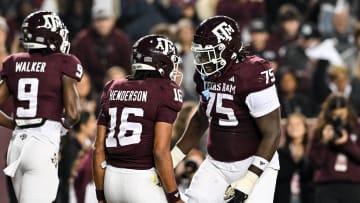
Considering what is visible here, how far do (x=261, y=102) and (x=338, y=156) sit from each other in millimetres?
3025

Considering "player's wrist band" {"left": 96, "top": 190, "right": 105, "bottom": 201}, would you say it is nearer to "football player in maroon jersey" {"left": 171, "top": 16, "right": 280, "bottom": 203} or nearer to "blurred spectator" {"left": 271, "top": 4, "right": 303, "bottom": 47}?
"football player in maroon jersey" {"left": 171, "top": 16, "right": 280, "bottom": 203}

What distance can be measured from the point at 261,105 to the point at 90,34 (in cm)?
624

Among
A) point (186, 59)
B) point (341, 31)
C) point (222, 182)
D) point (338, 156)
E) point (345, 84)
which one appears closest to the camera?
point (222, 182)

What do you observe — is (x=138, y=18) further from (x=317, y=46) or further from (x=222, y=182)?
(x=222, y=182)

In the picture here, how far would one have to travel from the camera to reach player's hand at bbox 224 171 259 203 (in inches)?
285

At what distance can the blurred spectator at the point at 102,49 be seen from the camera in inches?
518

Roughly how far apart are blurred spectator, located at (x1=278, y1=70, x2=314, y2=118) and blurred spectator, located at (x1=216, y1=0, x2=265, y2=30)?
61.3 inches

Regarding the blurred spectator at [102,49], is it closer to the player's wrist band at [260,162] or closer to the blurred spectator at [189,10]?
the blurred spectator at [189,10]

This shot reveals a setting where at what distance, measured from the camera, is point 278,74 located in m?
12.5

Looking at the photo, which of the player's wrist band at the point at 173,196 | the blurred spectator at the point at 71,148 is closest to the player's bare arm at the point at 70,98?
the player's wrist band at the point at 173,196

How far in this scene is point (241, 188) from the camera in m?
7.24

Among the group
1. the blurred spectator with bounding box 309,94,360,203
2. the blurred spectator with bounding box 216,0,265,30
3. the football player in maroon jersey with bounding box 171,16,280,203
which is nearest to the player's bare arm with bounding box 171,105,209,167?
the football player in maroon jersey with bounding box 171,16,280,203

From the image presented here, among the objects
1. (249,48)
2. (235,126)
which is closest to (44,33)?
(235,126)

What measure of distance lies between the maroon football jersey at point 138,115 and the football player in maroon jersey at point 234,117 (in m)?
0.34
